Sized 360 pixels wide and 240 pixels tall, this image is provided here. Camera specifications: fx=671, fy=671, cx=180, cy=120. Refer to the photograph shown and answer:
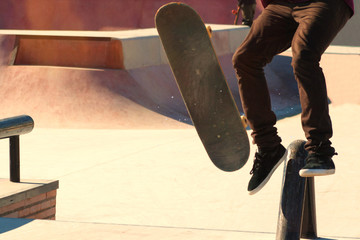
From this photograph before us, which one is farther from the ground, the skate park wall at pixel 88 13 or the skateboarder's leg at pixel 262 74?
the skateboarder's leg at pixel 262 74

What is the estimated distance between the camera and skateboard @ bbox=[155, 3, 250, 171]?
14.2 ft

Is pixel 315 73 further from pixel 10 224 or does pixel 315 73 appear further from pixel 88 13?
pixel 88 13

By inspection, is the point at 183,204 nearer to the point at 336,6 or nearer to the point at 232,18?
the point at 336,6

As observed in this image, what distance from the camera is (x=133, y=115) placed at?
12375 mm

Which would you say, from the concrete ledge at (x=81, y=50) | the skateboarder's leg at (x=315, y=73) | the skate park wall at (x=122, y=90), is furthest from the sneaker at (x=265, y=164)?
the concrete ledge at (x=81, y=50)

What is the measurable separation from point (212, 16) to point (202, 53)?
19.9 metres

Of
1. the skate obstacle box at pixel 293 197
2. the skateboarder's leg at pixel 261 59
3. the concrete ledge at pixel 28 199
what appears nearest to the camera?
the skate obstacle box at pixel 293 197

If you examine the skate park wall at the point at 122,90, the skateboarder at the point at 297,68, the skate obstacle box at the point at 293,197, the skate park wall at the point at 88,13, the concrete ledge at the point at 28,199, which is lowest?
the skate park wall at the point at 88,13

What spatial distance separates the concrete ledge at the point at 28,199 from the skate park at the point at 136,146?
8 cm

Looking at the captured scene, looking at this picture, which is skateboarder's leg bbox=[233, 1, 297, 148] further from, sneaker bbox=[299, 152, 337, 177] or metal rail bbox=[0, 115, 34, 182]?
metal rail bbox=[0, 115, 34, 182]

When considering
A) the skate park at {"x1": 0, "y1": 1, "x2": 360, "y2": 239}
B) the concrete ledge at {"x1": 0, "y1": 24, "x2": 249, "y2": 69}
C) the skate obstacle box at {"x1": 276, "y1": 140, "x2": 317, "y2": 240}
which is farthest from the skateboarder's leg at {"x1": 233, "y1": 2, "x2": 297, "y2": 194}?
the concrete ledge at {"x1": 0, "y1": 24, "x2": 249, "y2": 69}

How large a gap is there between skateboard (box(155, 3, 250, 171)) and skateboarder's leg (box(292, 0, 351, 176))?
25.9 inches

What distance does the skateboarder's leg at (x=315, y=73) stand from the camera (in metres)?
3.70

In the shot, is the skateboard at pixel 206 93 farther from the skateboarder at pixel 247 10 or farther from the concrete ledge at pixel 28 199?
the skateboarder at pixel 247 10
